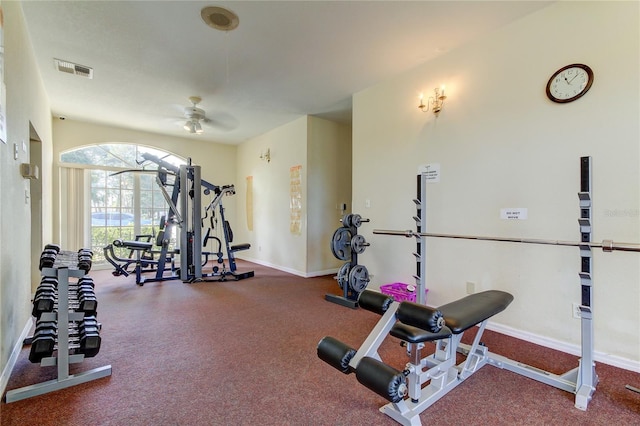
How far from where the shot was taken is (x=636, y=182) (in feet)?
6.55

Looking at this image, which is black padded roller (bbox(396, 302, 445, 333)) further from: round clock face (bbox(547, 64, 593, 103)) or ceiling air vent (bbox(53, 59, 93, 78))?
ceiling air vent (bbox(53, 59, 93, 78))

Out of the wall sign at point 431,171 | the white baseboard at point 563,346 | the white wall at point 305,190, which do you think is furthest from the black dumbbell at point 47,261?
the white baseboard at point 563,346

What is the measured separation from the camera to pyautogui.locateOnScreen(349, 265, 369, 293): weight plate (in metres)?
3.40

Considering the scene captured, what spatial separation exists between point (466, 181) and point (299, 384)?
2.29 meters

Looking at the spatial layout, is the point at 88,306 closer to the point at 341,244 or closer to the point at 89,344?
the point at 89,344

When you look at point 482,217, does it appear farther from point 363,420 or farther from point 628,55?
point 363,420

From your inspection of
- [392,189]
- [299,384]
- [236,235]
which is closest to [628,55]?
[392,189]

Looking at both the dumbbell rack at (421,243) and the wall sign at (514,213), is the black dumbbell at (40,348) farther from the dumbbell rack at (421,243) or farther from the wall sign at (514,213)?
the wall sign at (514,213)

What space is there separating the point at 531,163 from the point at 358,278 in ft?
6.55

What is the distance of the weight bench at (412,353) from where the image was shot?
126 cm

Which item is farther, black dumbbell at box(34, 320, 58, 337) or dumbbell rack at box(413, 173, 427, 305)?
dumbbell rack at box(413, 173, 427, 305)

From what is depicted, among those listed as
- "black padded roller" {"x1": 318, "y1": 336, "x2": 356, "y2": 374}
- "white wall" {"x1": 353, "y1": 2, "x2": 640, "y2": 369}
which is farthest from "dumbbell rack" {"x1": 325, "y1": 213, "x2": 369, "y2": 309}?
"black padded roller" {"x1": 318, "y1": 336, "x2": 356, "y2": 374}

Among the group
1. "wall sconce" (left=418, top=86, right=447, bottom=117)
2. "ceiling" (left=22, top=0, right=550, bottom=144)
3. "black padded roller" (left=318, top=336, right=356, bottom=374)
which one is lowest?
"black padded roller" (left=318, top=336, right=356, bottom=374)

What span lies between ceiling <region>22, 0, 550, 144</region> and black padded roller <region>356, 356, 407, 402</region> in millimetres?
2458
